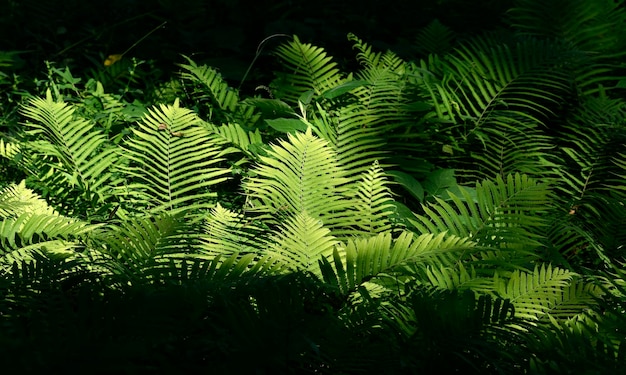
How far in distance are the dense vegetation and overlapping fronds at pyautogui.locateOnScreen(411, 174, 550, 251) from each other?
1cm

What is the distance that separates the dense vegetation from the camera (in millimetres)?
1814

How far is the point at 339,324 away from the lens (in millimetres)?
1937

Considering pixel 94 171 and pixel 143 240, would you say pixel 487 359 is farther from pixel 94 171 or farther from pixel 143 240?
pixel 94 171

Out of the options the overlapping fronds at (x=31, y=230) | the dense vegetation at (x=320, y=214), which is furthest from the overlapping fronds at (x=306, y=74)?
the overlapping fronds at (x=31, y=230)

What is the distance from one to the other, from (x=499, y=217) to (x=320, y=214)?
2.12 feet

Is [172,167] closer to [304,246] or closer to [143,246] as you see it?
[143,246]

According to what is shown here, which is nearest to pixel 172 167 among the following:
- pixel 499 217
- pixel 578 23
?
pixel 499 217

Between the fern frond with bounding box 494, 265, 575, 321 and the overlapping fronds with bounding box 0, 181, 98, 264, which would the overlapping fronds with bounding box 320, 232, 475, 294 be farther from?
the overlapping fronds with bounding box 0, 181, 98, 264

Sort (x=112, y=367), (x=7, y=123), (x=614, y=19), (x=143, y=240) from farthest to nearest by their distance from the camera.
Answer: (x=614, y=19) → (x=7, y=123) → (x=143, y=240) → (x=112, y=367)

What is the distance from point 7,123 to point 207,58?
1.38 metres

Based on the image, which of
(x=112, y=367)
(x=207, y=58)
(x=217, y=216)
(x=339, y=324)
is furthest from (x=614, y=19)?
(x=112, y=367)

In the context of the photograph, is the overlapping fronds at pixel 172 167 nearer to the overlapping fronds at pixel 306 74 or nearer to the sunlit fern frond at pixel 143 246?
the sunlit fern frond at pixel 143 246

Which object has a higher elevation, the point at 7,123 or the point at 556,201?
the point at 7,123

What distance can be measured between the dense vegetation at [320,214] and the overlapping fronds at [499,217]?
0.03 feet
